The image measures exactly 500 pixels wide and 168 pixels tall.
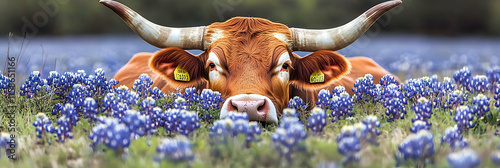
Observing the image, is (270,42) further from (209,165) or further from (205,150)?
(209,165)

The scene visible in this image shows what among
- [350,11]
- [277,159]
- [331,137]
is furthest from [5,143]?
[350,11]

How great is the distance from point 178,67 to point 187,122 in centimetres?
190

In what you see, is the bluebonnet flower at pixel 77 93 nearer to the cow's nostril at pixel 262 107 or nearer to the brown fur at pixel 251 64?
the brown fur at pixel 251 64

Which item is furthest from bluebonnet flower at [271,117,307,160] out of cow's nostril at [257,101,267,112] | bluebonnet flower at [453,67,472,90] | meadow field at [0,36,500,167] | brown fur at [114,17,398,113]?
bluebonnet flower at [453,67,472,90]

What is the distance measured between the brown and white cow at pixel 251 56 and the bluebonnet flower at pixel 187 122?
115 cm

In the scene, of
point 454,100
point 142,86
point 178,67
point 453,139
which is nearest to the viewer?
point 453,139

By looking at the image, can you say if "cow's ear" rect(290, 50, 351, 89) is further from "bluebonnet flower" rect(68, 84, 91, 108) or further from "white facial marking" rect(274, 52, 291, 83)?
"bluebonnet flower" rect(68, 84, 91, 108)

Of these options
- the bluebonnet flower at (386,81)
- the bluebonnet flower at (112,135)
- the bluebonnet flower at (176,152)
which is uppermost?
the bluebonnet flower at (386,81)

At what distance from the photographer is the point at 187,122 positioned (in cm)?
362

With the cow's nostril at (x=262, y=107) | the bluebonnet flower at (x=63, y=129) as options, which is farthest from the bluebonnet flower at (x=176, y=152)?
the cow's nostril at (x=262, y=107)

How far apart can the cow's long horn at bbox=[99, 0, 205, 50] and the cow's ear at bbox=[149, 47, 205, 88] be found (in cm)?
12

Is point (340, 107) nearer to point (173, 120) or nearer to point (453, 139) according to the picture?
point (453, 139)

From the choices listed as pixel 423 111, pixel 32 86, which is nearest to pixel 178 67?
pixel 32 86

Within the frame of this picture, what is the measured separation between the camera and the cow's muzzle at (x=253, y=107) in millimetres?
4473
